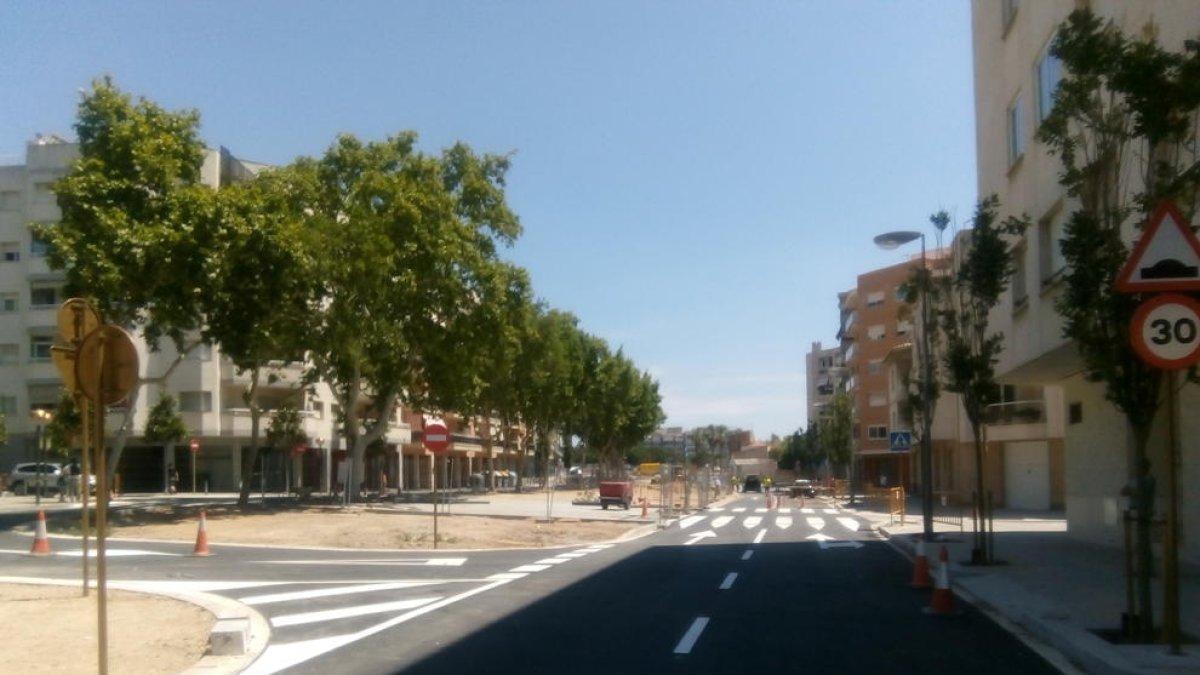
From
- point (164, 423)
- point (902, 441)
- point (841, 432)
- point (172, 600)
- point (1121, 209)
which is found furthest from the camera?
point (841, 432)

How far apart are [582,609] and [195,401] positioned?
5186 centimetres

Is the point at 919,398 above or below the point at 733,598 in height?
above

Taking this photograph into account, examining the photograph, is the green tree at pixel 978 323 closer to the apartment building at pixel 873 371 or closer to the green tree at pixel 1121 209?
the green tree at pixel 1121 209

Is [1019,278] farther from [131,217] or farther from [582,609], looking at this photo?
[131,217]

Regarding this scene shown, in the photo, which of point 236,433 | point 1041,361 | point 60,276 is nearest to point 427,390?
point 236,433

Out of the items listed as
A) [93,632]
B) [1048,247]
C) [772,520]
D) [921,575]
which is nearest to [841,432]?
[772,520]

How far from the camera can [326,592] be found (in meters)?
17.8

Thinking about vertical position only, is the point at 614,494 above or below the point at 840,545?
above

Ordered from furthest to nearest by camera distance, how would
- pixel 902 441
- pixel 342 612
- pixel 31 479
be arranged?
1. pixel 31 479
2. pixel 902 441
3. pixel 342 612

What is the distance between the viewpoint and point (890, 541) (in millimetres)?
31484

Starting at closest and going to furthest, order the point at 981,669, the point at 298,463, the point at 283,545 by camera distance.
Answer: the point at 981,669
the point at 283,545
the point at 298,463

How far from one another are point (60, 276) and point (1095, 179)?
58.2 m

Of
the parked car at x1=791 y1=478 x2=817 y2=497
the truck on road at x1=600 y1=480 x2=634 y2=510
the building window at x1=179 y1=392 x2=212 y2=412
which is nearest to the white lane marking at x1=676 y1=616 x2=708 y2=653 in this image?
the truck on road at x1=600 y1=480 x2=634 y2=510

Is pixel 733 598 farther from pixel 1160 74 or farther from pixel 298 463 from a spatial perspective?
pixel 298 463
